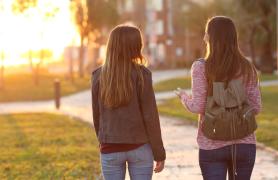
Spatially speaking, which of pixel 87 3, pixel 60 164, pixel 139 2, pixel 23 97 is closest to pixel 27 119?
pixel 60 164

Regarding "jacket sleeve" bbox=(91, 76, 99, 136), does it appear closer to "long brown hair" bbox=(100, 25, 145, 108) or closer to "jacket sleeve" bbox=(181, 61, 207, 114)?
"long brown hair" bbox=(100, 25, 145, 108)

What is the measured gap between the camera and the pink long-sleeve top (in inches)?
197

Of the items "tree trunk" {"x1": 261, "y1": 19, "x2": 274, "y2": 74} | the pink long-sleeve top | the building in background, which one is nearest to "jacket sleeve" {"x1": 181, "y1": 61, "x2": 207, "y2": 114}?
the pink long-sleeve top

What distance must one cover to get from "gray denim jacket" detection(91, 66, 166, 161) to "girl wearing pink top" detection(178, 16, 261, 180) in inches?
11.5

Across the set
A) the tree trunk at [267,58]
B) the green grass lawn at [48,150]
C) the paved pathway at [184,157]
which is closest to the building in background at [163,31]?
the tree trunk at [267,58]

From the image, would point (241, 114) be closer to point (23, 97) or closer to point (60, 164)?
point (60, 164)

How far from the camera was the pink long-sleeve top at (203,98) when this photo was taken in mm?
→ 5013

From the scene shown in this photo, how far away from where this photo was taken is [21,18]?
1841 inches

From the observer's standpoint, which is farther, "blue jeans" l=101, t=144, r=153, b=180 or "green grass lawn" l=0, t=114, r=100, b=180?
"green grass lawn" l=0, t=114, r=100, b=180

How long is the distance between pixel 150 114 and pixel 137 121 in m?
0.09

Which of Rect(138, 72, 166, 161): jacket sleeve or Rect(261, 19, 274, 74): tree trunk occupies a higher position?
Rect(138, 72, 166, 161): jacket sleeve

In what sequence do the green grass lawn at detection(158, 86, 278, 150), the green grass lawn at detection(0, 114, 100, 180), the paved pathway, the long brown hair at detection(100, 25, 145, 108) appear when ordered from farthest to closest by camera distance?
the green grass lawn at detection(158, 86, 278, 150)
the green grass lawn at detection(0, 114, 100, 180)
the paved pathway
the long brown hair at detection(100, 25, 145, 108)

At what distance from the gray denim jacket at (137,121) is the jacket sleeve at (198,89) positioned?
270mm

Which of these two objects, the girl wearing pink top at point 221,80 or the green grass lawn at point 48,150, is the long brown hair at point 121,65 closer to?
the girl wearing pink top at point 221,80
